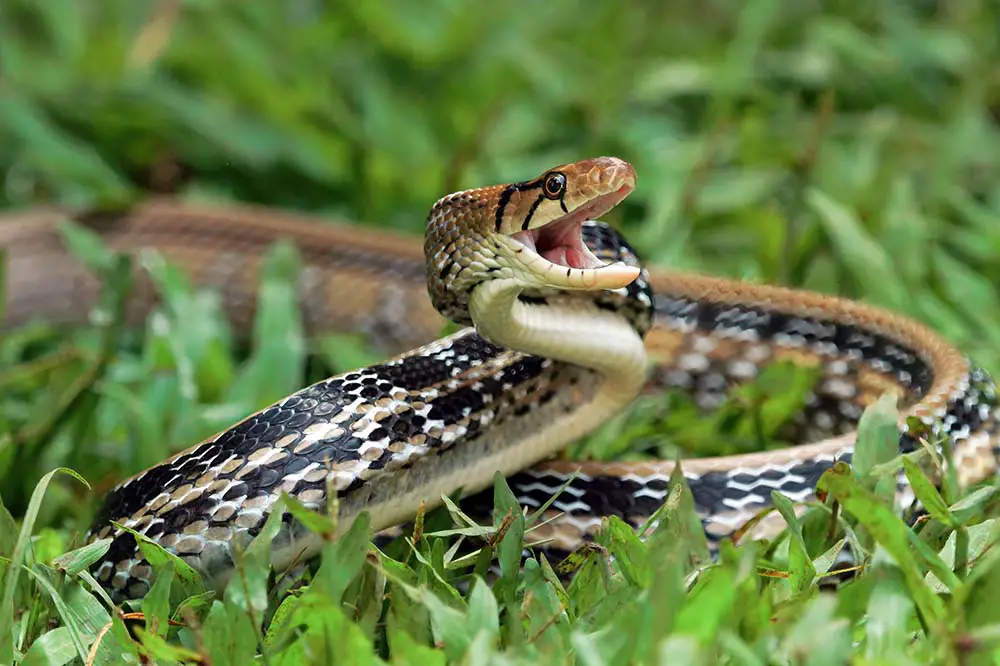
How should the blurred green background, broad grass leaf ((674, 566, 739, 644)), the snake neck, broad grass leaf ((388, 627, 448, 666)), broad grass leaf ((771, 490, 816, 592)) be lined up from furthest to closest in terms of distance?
the blurred green background < the snake neck < broad grass leaf ((771, 490, 816, 592)) < broad grass leaf ((388, 627, 448, 666)) < broad grass leaf ((674, 566, 739, 644))

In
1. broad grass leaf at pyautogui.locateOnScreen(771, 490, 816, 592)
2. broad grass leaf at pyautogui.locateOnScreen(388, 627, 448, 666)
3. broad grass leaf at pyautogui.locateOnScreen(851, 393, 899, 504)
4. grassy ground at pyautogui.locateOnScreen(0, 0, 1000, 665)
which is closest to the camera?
broad grass leaf at pyautogui.locateOnScreen(388, 627, 448, 666)

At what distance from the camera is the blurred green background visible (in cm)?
526

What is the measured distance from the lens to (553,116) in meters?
6.07

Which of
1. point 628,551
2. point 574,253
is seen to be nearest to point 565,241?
point 574,253

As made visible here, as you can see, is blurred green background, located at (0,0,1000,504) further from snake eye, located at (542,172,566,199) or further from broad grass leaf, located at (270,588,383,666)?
broad grass leaf, located at (270,588,383,666)

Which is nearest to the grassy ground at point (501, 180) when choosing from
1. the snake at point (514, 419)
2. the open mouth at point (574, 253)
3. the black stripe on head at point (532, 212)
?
the snake at point (514, 419)

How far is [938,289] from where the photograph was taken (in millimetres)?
4852

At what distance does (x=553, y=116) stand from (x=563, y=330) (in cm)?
311

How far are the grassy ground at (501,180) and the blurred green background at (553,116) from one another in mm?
18

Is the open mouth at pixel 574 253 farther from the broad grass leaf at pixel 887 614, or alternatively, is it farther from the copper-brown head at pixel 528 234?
the broad grass leaf at pixel 887 614

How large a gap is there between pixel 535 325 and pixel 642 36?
13.5 ft

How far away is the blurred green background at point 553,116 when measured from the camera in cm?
526

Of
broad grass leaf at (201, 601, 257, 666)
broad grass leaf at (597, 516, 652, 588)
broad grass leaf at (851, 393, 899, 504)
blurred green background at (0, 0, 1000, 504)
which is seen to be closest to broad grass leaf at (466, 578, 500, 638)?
broad grass leaf at (597, 516, 652, 588)

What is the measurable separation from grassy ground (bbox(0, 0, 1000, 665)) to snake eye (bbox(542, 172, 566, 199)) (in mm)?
735
